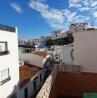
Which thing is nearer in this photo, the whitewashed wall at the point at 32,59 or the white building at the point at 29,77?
the white building at the point at 29,77

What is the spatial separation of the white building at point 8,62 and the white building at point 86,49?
5.01 meters

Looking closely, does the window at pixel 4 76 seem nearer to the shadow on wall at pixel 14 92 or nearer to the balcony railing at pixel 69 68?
the shadow on wall at pixel 14 92

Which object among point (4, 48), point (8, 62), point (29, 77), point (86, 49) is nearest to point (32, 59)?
point (29, 77)

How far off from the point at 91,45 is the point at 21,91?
25.7 ft

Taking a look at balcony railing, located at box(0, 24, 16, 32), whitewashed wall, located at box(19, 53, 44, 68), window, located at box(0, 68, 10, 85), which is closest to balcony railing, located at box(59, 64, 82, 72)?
window, located at box(0, 68, 10, 85)

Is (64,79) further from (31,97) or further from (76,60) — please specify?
(31,97)

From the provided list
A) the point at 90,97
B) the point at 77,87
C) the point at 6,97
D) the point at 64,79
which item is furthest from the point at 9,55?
the point at 90,97

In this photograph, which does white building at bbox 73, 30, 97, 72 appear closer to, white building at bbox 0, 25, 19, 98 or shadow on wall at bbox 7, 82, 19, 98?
white building at bbox 0, 25, 19, 98

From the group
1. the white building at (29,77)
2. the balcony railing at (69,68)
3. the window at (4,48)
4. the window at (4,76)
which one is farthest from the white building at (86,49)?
the white building at (29,77)

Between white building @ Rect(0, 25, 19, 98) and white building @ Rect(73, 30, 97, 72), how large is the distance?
5.01 metres

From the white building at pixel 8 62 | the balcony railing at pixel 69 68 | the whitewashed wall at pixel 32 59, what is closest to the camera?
the white building at pixel 8 62

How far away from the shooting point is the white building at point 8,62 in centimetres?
1350

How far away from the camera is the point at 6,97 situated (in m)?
13.8

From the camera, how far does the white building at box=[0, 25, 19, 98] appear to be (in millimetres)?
13500
